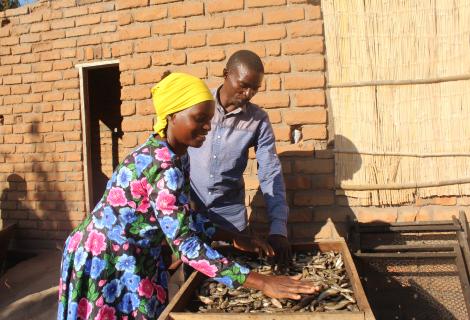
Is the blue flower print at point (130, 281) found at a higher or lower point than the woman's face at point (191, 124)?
lower

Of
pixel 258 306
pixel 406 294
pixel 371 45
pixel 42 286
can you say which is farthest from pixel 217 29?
pixel 42 286

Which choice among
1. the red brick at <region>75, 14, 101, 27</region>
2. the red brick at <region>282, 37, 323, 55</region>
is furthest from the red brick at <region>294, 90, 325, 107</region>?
the red brick at <region>75, 14, 101, 27</region>

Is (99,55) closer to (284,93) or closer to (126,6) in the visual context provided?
(126,6)

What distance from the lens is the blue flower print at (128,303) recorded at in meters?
1.92

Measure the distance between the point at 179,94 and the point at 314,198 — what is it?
171cm

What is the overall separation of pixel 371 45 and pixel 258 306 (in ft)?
7.09

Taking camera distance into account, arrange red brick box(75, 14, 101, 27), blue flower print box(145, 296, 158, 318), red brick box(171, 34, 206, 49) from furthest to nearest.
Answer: red brick box(75, 14, 101, 27), red brick box(171, 34, 206, 49), blue flower print box(145, 296, 158, 318)

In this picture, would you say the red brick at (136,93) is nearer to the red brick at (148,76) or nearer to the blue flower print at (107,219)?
the red brick at (148,76)

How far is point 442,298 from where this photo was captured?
2.95 m

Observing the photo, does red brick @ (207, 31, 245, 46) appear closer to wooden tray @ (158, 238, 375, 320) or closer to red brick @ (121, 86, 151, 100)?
red brick @ (121, 86, 151, 100)

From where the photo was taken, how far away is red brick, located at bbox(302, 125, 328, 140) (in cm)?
305

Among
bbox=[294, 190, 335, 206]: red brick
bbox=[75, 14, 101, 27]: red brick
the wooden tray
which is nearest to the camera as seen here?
the wooden tray

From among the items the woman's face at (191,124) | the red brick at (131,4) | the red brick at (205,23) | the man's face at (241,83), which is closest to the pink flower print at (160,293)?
the woman's face at (191,124)

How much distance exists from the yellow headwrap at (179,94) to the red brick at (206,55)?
1.49 m
